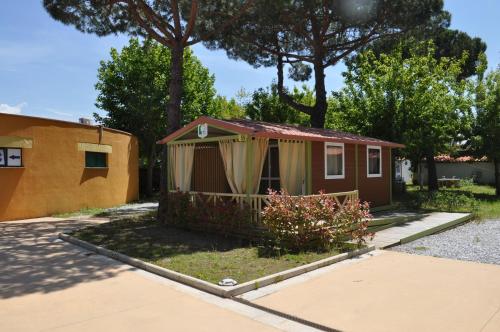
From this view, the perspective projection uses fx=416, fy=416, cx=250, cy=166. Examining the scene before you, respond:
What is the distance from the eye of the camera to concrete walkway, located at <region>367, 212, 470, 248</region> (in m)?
9.12

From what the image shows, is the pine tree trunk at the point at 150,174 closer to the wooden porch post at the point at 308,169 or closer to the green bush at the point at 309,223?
the wooden porch post at the point at 308,169

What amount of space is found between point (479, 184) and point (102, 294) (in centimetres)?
3156

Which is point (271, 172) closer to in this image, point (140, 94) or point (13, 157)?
point (13, 157)

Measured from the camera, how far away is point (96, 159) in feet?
54.7

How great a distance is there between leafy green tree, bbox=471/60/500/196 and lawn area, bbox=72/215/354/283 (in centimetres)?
1667

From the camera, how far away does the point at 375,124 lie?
1800 cm

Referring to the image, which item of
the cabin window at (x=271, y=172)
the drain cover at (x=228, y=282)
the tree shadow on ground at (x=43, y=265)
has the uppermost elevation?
the cabin window at (x=271, y=172)

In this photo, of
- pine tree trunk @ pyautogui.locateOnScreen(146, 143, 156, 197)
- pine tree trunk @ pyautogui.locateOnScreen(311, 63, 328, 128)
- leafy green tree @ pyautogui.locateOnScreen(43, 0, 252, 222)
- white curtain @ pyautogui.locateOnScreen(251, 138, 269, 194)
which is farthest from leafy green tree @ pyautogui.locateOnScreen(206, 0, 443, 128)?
pine tree trunk @ pyautogui.locateOnScreen(146, 143, 156, 197)

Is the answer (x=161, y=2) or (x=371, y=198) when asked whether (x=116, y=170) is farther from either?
(x=371, y=198)

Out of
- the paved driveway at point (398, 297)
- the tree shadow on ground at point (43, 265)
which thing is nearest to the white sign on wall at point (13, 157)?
the tree shadow on ground at point (43, 265)

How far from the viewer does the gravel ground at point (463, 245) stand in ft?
25.6

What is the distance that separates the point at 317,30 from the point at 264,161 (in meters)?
8.98

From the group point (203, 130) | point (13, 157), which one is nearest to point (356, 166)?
point (203, 130)

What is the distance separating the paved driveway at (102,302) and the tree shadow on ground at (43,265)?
0.05 ft
